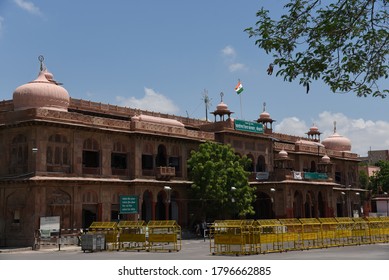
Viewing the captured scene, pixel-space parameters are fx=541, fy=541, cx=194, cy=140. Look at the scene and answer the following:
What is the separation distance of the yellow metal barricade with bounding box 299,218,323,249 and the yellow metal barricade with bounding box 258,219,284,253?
1891mm

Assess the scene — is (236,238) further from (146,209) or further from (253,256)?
(146,209)

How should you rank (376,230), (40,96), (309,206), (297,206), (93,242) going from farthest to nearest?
(309,206)
(297,206)
(40,96)
(376,230)
(93,242)

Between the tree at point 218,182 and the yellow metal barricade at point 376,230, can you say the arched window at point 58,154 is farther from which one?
the yellow metal barricade at point 376,230

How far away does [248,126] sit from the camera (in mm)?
57375

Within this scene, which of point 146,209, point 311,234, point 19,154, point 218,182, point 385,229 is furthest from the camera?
point 146,209

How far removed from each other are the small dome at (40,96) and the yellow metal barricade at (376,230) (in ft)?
80.4

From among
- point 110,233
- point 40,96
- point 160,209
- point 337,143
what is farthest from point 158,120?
point 337,143

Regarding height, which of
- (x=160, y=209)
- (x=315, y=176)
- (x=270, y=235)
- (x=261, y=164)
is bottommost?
(x=270, y=235)

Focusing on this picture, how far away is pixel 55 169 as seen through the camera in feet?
134

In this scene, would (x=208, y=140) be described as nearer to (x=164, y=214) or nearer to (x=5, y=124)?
(x=164, y=214)

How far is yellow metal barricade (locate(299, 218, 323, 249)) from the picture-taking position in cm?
3079

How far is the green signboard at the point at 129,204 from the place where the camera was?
43781 millimetres

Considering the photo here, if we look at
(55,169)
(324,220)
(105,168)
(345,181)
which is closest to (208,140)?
(105,168)

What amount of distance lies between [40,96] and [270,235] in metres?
22.2
